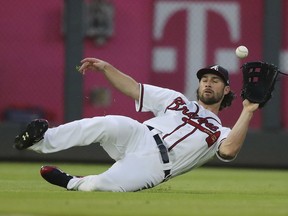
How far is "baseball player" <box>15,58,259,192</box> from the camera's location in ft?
25.6

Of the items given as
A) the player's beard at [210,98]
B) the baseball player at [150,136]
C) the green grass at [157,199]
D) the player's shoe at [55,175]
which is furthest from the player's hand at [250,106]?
the player's shoe at [55,175]

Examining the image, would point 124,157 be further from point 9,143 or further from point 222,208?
point 9,143

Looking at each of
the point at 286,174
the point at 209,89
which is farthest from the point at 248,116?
the point at 286,174

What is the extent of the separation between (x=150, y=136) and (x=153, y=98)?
0.36 meters

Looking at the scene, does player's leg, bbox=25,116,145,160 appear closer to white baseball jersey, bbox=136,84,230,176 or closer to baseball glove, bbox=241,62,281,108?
white baseball jersey, bbox=136,84,230,176

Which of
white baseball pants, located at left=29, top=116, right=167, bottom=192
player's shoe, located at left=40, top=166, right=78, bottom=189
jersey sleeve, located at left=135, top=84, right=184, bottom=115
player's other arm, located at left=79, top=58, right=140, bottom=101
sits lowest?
player's shoe, located at left=40, top=166, right=78, bottom=189

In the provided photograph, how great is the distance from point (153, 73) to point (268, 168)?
2.03m

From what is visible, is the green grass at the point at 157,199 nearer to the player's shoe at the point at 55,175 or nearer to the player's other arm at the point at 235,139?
the player's shoe at the point at 55,175

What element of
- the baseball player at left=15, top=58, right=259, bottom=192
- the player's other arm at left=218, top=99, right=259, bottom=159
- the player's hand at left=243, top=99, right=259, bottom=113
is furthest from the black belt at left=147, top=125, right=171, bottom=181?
the player's hand at left=243, top=99, right=259, bottom=113

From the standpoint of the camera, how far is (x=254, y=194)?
8523 millimetres

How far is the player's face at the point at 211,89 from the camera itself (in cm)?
837

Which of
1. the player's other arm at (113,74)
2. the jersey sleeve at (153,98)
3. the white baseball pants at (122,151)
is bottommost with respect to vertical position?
the white baseball pants at (122,151)

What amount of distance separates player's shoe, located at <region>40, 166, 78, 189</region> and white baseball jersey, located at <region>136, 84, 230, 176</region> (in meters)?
0.76

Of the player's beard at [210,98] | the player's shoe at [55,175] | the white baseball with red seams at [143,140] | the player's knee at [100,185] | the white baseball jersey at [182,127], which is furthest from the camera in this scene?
the player's beard at [210,98]
